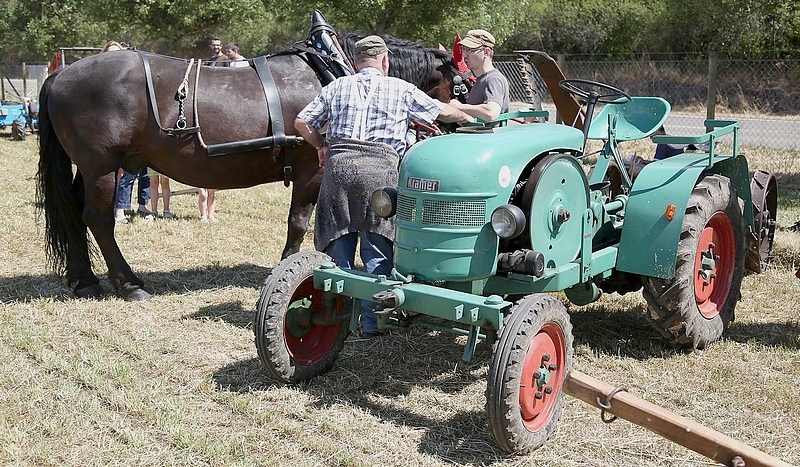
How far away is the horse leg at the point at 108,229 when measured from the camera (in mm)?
5711

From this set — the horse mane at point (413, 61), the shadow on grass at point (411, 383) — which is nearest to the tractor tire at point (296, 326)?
the shadow on grass at point (411, 383)

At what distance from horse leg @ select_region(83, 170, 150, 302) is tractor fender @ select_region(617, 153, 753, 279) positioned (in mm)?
3619

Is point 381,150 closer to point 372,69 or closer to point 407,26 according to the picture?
point 372,69

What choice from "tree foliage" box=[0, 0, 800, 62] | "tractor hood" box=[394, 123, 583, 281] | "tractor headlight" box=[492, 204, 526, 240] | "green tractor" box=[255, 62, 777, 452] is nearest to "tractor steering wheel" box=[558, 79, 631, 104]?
"green tractor" box=[255, 62, 777, 452]

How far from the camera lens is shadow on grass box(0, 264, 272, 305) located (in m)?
5.99

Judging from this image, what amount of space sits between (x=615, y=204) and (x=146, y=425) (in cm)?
289

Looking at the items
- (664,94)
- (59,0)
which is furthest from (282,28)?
(664,94)

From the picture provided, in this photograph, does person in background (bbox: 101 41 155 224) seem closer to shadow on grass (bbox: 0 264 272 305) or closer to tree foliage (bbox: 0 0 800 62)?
shadow on grass (bbox: 0 264 272 305)

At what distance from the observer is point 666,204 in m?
4.34

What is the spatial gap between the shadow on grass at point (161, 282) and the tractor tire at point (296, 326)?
6.94 ft

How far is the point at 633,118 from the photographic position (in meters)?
5.00

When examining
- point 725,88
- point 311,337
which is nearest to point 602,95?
point 311,337

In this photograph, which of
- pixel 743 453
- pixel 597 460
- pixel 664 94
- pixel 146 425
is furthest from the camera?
pixel 664 94

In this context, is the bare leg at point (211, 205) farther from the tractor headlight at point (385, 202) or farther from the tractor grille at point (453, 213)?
the tractor grille at point (453, 213)
